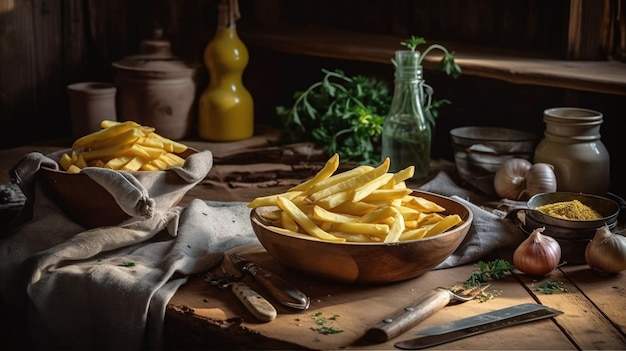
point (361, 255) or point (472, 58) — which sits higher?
point (472, 58)

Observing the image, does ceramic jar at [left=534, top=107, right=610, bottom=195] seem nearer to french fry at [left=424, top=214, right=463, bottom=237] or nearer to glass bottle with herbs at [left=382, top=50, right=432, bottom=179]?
glass bottle with herbs at [left=382, top=50, right=432, bottom=179]

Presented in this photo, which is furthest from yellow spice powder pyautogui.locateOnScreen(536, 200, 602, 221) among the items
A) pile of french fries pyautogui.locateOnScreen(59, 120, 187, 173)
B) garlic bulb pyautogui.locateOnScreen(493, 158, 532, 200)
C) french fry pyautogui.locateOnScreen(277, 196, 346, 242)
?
pile of french fries pyautogui.locateOnScreen(59, 120, 187, 173)

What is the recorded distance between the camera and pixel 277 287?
5.40 ft

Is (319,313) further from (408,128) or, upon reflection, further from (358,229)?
(408,128)

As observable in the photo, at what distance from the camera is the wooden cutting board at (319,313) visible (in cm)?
148

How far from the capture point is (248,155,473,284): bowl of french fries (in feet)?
5.27

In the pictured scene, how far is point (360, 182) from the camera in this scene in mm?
1716

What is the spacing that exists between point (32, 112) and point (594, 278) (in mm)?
2100

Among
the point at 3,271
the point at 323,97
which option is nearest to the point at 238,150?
the point at 323,97

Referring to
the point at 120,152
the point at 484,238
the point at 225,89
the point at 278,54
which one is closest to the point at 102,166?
the point at 120,152

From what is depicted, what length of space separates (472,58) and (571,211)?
86 cm

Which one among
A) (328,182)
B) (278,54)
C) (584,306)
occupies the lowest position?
(584,306)

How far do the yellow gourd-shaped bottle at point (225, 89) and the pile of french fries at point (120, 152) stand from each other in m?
0.84

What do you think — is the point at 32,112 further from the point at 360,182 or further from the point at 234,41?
the point at 360,182
